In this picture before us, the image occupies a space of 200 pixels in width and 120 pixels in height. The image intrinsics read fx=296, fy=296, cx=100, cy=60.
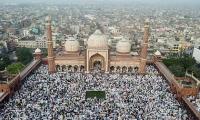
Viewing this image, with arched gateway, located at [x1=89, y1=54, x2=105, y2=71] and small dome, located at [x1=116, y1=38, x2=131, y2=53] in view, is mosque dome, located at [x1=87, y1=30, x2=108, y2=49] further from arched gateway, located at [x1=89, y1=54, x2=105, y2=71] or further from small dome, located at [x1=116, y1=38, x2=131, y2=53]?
small dome, located at [x1=116, y1=38, x2=131, y2=53]

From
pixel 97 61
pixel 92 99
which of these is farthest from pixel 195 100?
pixel 97 61

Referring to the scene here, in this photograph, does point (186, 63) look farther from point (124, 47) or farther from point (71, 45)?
point (71, 45)

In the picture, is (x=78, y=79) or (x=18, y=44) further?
(x=18, y=44)

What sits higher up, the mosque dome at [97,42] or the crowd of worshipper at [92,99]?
the mosque dome at [97,42]

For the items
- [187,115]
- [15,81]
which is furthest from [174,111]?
[15,81]

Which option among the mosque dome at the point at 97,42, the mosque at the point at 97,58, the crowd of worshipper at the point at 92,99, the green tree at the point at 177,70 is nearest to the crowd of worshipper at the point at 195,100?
the crowd of worshipper at the point at 92,99

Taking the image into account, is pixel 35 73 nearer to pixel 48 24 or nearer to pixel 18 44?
pixel 48 24

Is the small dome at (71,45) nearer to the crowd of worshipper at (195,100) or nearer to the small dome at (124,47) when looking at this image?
the small dome at (124,47)

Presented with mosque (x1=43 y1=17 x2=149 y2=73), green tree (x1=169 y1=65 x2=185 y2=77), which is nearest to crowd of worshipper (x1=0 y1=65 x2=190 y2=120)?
mosque (x1=43 y1=17 x2=149 y2=73)
